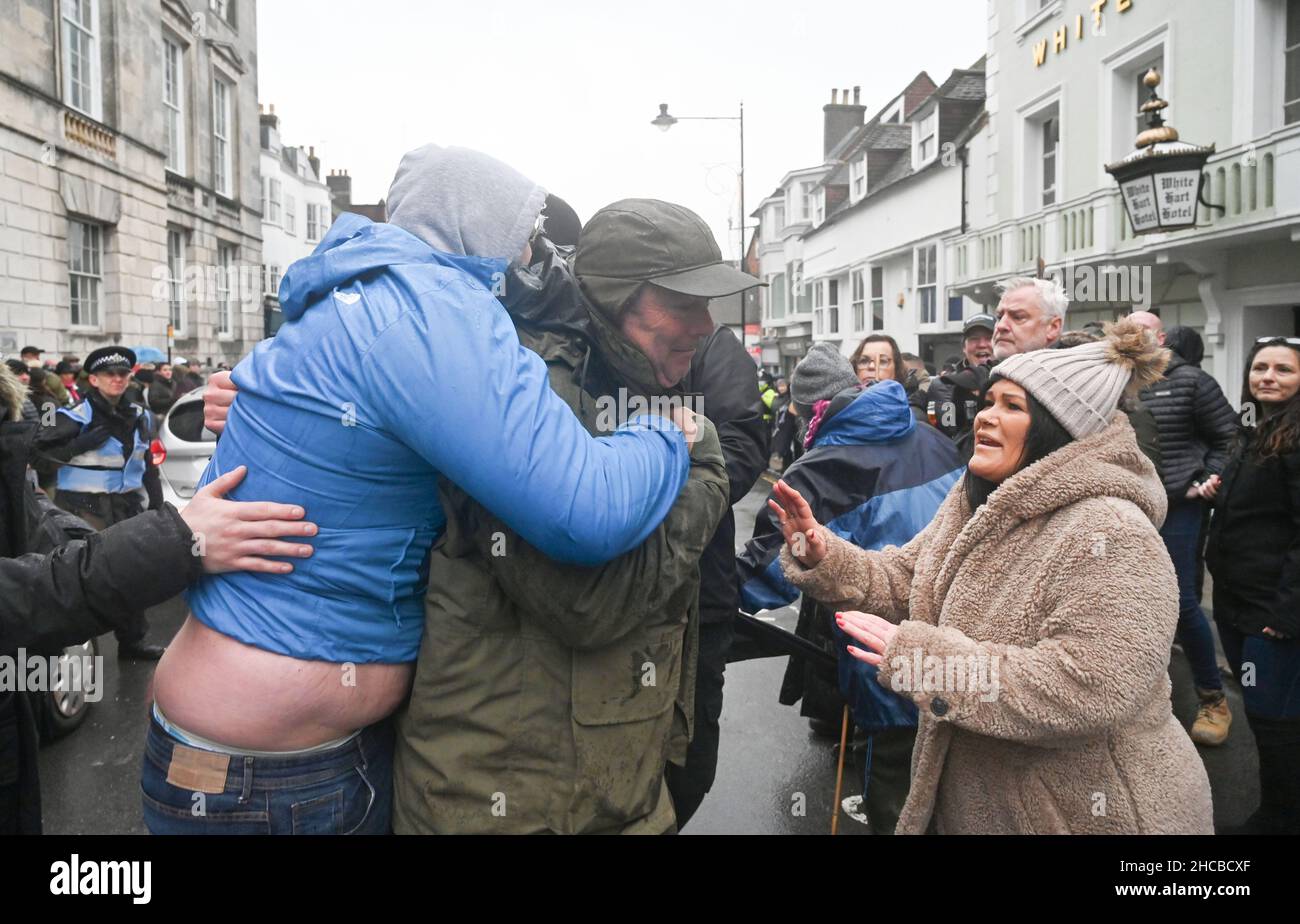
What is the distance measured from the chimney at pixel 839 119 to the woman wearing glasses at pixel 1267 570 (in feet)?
132

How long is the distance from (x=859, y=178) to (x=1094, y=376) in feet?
98.1

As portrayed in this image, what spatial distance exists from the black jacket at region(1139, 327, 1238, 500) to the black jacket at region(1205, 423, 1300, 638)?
4.60 ft

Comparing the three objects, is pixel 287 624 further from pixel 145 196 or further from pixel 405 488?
pixel 145 196

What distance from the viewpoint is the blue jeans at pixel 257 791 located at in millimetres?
1517

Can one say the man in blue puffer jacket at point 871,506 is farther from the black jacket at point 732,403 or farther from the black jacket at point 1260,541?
the black jacket at point 1260,541

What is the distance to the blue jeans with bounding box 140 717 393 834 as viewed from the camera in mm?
1517

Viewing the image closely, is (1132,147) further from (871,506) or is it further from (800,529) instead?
(800,529)

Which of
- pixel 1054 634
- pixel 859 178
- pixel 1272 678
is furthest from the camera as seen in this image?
pixel 859 178

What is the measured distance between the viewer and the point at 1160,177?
27.6ft

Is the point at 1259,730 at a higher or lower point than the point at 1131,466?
lower

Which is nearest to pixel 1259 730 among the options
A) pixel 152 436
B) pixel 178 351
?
pixel 152 436

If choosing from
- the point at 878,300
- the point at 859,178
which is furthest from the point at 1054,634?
the point at 859,178
